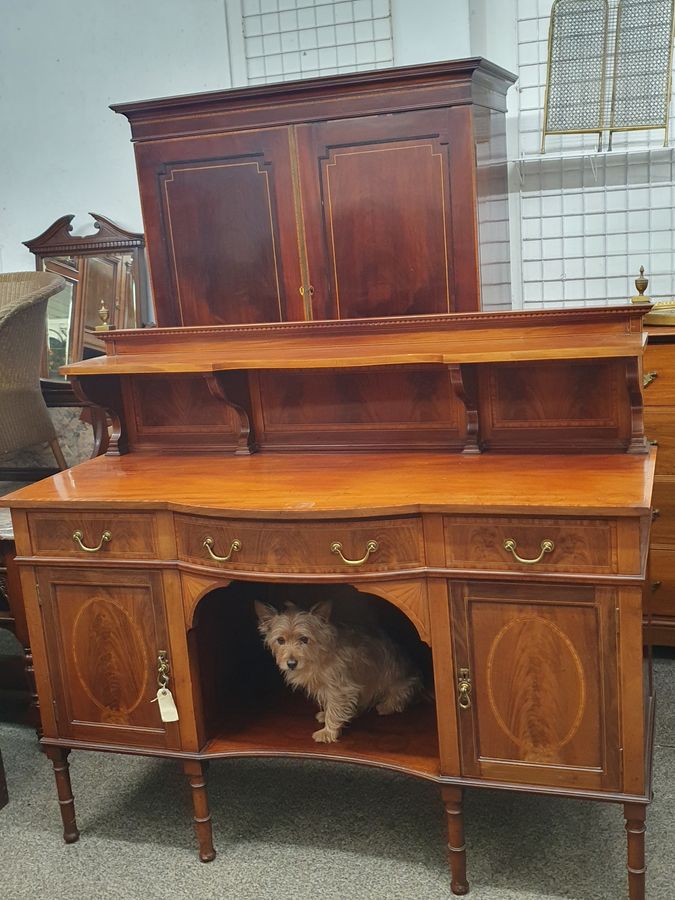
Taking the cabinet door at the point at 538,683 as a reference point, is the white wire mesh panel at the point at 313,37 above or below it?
above

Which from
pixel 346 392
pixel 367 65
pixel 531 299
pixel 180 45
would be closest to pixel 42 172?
pixel 180 45

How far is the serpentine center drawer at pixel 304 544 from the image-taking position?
7.14 feet

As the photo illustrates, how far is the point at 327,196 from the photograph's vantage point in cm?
325

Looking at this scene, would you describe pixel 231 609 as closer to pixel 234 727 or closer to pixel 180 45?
pixel 234 727

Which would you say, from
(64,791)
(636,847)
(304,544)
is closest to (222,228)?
(304,544)

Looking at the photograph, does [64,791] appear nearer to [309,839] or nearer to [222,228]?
[309,839]

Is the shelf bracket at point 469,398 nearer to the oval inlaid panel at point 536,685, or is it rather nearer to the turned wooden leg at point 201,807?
the oval inlaid panel at point 536,685

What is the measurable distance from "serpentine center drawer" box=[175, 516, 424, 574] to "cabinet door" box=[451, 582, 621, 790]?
17 centimetres

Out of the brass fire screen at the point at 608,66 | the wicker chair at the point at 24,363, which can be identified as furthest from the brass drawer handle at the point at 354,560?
the brass fire screen at the point at 608,66

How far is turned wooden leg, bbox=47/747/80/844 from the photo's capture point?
262cm

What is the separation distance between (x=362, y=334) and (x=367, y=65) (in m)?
1.88

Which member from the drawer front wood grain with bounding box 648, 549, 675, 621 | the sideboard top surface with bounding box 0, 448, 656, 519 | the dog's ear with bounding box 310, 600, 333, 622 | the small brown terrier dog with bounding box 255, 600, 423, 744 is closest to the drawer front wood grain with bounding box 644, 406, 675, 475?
the drawer front wood grain with bounding box 648, 549, 675, 621

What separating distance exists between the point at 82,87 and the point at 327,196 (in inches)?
80.2

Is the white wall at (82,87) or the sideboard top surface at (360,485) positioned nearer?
the sideboard top surface at (360,485)
